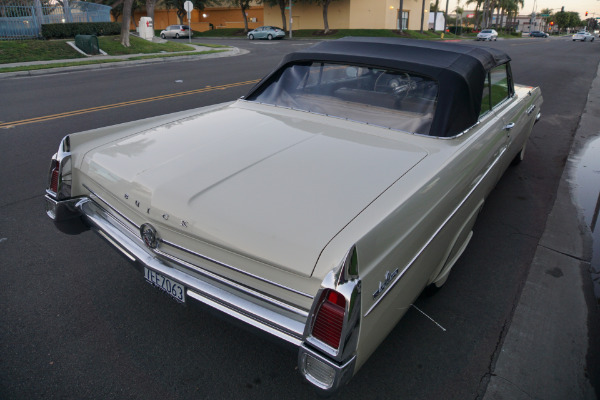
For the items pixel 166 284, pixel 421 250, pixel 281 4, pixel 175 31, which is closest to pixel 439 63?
pixel 421 250

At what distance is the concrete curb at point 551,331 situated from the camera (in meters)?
2.30

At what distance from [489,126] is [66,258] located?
347cm

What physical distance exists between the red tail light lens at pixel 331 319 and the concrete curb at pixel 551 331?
112cm

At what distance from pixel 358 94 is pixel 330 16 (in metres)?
48.3

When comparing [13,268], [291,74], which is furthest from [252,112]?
[13,268]

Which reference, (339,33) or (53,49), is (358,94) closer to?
(53,49)

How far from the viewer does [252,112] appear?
3.37 m

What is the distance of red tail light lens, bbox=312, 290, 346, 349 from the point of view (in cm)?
164

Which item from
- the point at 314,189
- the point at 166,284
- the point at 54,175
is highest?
the point at 314,189

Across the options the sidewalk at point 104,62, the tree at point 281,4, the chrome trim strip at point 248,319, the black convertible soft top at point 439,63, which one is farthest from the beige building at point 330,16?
the chrome trim strip at point 248,319

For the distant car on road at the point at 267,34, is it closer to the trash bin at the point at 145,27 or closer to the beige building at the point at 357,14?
the beige building at the point at 357,14

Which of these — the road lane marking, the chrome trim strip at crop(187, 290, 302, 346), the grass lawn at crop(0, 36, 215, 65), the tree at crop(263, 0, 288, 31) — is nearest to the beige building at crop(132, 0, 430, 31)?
the tree at crop(263, 0, 288, 31)

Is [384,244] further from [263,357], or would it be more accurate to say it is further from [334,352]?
[263,357]

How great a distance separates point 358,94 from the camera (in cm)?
330
